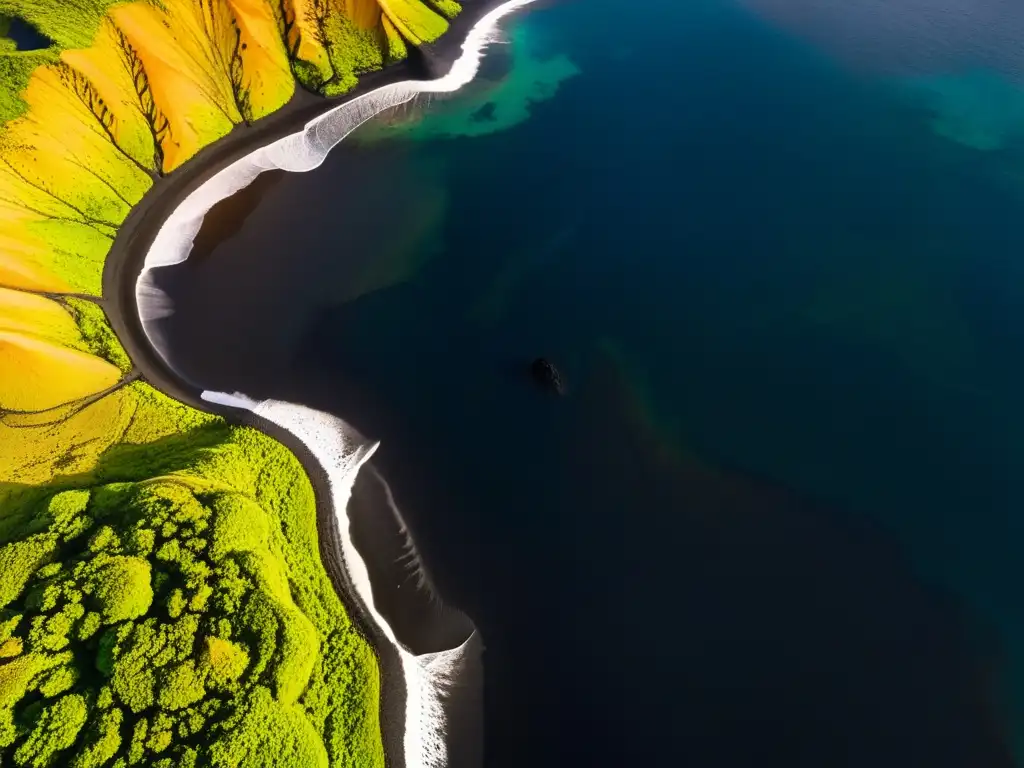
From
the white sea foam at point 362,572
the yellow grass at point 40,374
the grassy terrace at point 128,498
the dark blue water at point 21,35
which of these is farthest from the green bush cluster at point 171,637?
the dark blue water at point 21,35

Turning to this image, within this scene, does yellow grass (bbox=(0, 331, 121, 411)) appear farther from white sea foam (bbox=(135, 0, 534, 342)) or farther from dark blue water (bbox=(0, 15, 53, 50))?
dark blue water (bbox=(0, 15, 53, 50))

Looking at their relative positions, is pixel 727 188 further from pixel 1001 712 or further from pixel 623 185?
pixel 1001 712

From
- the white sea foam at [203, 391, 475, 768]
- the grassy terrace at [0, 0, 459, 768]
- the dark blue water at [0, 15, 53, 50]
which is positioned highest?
the dark blue water at [0, 15, 53, 50]

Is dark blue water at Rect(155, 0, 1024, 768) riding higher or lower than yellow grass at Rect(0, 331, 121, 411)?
lower

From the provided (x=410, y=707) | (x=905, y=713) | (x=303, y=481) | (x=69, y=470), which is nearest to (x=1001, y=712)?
(x=905, y=713)

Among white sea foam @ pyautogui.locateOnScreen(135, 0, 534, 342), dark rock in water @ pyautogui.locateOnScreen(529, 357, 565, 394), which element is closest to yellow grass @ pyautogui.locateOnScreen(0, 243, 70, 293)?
white sea foam @ pyautogui.locateOnScreen(135, 0, 534, 342)

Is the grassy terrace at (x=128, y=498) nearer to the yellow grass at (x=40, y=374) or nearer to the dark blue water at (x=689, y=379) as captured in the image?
the yellow grass at (x=40, y=374)
